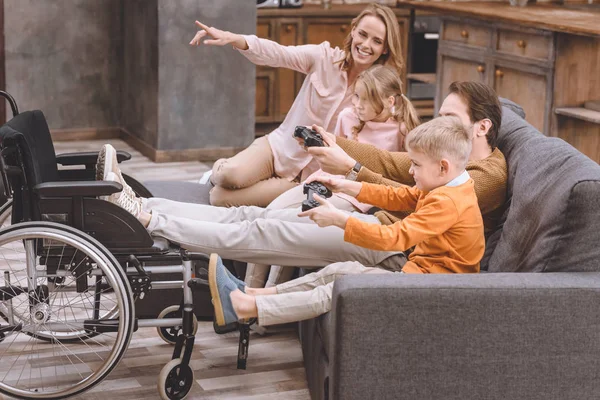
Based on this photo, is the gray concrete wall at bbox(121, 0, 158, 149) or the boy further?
the gray concrete wall at bbox(121, 0, 158, 149)

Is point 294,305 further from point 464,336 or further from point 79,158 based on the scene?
point 79,158

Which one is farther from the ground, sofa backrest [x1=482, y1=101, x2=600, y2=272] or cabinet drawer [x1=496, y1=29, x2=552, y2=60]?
cabinet drawer [x1=496, y1=29, x2=552, y2=60]

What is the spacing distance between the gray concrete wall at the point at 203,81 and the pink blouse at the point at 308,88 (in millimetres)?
2129

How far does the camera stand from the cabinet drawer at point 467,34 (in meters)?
5.31

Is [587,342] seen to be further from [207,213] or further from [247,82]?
[247,82]

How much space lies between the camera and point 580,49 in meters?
4.60

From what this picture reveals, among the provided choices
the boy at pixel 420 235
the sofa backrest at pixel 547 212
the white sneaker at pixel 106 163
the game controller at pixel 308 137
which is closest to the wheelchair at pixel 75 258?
the white sneaker at pixel 106 163

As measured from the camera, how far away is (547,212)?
88.6 inches

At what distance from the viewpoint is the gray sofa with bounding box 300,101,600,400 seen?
2.10 m

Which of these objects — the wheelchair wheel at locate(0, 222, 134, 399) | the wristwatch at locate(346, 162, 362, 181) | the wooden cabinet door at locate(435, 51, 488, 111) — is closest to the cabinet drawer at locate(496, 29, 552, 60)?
the wooden cabinet door at locate(435, 51, 488, 111)

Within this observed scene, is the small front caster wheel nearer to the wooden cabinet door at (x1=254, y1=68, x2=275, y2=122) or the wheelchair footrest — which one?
the wheelchair footrest

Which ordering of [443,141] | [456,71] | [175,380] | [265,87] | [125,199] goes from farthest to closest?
[265,87] < [456,71] < [125,199] < [175,380] < [443,141]

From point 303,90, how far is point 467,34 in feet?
7.10

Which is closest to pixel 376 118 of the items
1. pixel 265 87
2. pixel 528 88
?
pixel 528 88
